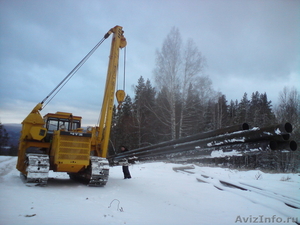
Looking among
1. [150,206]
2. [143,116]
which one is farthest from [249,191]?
[143,116]

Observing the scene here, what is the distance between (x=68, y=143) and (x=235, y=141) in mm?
5672

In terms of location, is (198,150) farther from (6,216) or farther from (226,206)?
(6,216)

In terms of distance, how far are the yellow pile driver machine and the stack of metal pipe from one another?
334 cm

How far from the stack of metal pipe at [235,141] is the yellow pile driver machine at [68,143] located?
334 cm

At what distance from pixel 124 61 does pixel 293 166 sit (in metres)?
20.1

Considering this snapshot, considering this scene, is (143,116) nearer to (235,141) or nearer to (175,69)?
(175,69)

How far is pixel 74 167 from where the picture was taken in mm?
7461

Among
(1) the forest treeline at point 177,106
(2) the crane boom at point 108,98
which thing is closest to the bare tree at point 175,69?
(1) the forest treeline at point 177,106

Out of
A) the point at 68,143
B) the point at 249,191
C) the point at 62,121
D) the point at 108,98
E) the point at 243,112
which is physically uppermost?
the point at 243,112

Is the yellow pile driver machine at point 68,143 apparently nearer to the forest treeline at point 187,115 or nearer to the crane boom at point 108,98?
the crane boom at point 108,98

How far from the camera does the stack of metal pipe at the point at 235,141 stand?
2986mm

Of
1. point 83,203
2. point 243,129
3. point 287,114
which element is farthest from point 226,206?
point 287,114

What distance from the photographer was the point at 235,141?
3.42 meters
